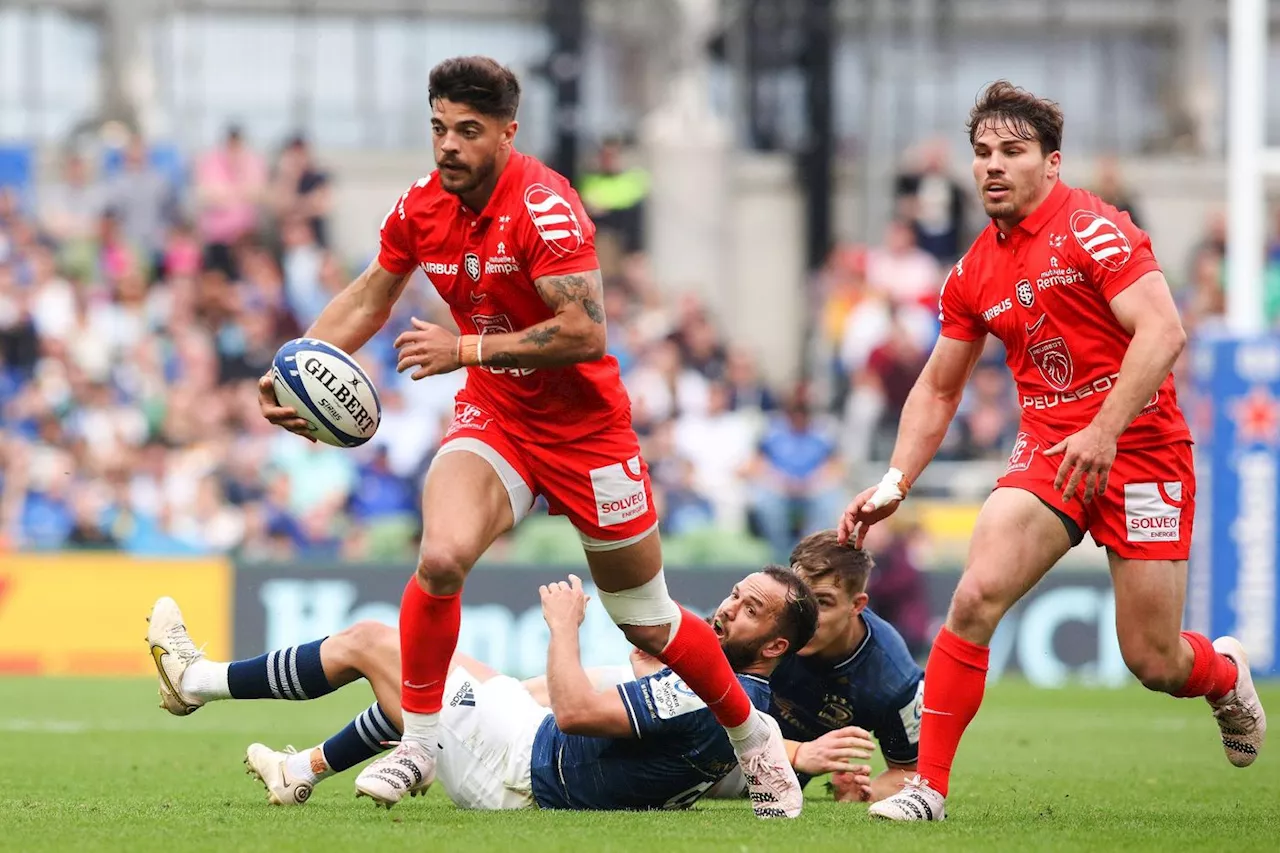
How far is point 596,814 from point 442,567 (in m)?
1.15

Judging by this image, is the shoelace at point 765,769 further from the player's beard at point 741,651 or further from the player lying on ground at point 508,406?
the player's beard at point 741,651

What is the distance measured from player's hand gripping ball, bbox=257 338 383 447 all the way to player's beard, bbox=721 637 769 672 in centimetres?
160

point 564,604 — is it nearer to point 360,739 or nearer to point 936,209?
point 360,739

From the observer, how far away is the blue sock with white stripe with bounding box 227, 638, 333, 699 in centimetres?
718

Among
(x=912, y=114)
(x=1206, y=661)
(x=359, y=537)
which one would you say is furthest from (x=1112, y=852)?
(x=912, y=114)

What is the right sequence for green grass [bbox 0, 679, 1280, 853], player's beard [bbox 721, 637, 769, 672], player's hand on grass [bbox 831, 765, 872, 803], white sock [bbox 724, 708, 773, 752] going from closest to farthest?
green grass [bbox 0, 679, 1280, 853], white sock [bbox 724, 708, 773, 752], player's beard [bbox 721, 637, 769, 672], player's hand on grass [bbox 831, 765, 872, 803]

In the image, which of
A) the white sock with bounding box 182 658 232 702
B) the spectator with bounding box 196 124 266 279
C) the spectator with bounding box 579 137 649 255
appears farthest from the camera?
the spectator with bounding box 579 137 649 255

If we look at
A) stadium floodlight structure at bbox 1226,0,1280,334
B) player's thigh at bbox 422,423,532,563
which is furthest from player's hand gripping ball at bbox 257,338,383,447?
stadium floodlight structure at bbox 1226,0,1280,334

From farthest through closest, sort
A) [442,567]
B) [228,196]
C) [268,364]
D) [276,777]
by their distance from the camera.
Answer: [228,196]
[268,364]
[276,777]
[442,567]

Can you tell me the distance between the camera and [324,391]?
7.00 meters

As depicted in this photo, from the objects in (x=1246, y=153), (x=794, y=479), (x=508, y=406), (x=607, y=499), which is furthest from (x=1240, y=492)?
(x=508, y=406)

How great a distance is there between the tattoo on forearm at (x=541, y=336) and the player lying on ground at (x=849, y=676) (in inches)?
60.7

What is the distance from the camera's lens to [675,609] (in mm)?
7211

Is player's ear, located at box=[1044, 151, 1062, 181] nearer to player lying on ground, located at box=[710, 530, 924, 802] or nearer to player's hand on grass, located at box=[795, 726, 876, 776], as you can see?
player lying on ground, located at box=[710, 530, 924, 802]
